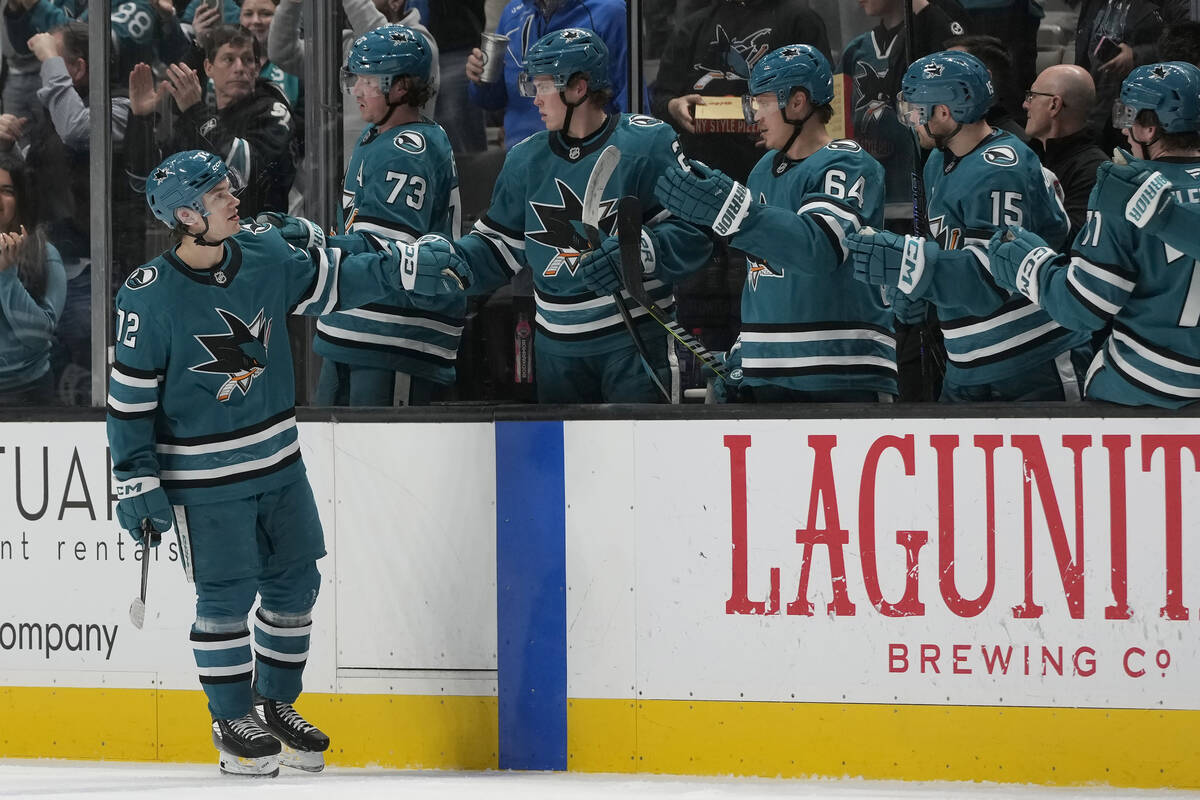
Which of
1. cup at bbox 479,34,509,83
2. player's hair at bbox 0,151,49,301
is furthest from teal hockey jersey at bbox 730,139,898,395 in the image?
player's hair at bbox 0,151,49,301

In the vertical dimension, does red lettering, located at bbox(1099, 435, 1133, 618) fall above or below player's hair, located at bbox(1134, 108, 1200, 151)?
below

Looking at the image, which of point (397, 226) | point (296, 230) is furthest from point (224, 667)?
point (397, 226)

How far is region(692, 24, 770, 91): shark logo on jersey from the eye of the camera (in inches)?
166

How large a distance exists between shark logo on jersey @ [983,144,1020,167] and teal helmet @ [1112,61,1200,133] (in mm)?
301

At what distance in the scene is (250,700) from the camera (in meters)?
3.30

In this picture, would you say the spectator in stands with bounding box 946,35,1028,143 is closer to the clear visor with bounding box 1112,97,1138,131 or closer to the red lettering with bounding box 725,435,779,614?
the clear visor with bounding box 1112,97,1138,131

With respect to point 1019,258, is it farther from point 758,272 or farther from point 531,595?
point 531,595

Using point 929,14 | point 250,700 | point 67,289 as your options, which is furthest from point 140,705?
point 929,14

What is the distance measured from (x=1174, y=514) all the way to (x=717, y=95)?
1.83 m

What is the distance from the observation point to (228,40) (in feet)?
14.4

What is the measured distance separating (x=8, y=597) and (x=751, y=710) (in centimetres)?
177

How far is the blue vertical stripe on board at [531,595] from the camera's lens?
130 inches

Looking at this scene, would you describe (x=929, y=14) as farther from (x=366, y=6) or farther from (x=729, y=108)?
(x=366, y=6)

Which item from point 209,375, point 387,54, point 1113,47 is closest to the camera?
point 209,375
